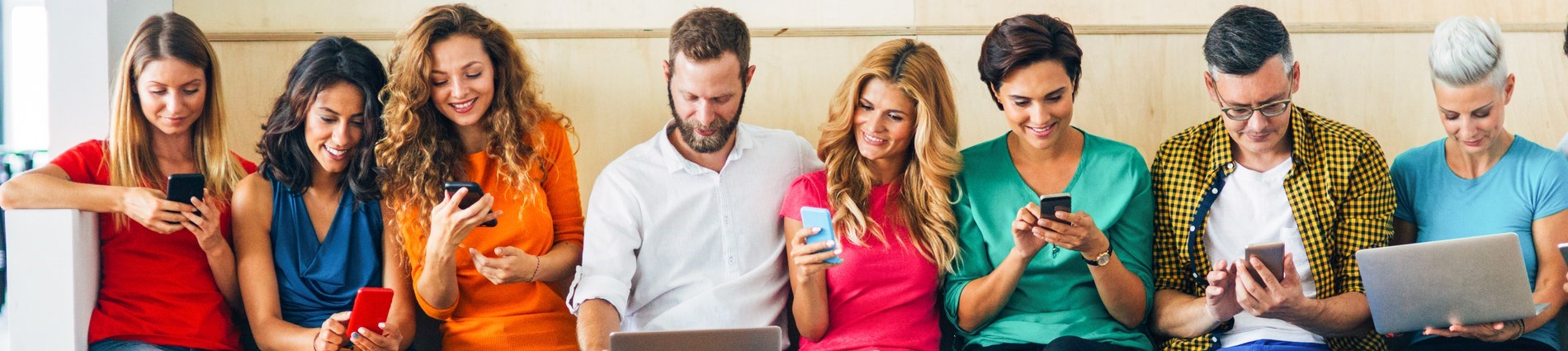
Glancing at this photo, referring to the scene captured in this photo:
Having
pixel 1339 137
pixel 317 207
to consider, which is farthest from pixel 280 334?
pixel 1339 137

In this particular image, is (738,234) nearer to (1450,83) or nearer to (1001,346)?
(1001,346)

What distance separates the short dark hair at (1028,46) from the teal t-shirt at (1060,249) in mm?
208

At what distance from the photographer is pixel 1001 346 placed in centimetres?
269

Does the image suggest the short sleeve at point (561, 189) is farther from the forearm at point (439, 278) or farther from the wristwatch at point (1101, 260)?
the wristwatch at point (1101, 260)

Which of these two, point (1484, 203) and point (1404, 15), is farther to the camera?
point (1404, 15)

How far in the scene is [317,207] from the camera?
115 inches

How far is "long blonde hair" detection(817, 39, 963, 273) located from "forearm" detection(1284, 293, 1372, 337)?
31.4 inches

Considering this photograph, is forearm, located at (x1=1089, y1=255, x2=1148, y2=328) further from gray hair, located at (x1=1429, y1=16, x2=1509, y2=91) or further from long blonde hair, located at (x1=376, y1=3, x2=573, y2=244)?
long blonde hair, located at (x1=376, y1=3, x2=573, y2=244)

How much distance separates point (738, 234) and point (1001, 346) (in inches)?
26.9

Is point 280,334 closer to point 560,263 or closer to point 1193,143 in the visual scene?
point 560,263

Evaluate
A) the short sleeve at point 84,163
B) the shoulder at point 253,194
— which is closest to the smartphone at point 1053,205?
the shoulder at point 253,194

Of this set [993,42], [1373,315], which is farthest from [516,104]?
[1373,315]

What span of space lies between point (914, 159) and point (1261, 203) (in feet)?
2.73

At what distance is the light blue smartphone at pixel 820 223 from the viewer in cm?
242
